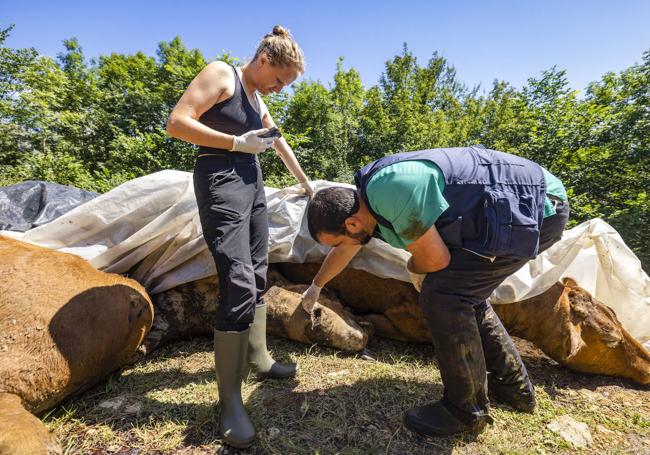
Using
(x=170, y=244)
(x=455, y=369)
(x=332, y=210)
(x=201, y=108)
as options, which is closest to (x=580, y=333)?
(x=455, y=369)

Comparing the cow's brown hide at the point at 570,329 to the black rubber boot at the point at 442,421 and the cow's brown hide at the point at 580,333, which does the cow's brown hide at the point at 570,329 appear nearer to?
the cow's brown hide at the point at 580,333

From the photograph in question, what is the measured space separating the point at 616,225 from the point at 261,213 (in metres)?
5.86

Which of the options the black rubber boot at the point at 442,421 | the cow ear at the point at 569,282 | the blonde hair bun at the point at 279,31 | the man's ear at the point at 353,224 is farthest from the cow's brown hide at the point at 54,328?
the cow ear at the point at 569,282

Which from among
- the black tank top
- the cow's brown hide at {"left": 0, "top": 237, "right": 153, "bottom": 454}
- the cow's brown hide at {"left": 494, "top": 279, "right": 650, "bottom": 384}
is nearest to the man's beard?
the black tank top

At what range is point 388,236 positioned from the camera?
4.50 feet

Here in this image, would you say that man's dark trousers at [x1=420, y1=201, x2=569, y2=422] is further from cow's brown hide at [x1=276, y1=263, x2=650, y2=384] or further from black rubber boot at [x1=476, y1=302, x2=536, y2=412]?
cow's brown hide at [x1=276, y1=263, x2=650, y2=384]

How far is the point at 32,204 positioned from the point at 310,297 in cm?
222

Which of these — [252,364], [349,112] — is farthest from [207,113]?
[349,112]

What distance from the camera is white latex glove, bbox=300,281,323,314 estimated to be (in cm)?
185

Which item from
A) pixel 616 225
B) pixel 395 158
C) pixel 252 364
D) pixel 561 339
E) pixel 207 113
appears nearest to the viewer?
pixel 395 158

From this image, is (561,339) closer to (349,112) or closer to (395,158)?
(395,158)

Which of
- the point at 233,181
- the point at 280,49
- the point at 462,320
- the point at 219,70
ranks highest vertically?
the point at 280,49

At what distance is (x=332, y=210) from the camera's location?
1.29m

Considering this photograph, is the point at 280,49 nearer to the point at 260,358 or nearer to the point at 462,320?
the point at 462,320
